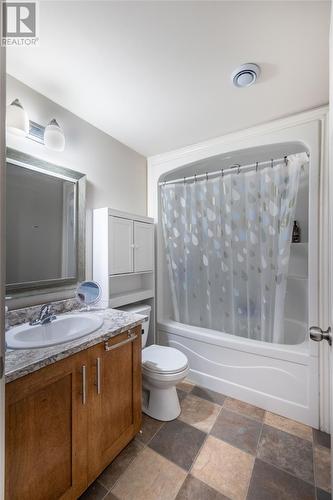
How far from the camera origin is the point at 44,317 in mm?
1322

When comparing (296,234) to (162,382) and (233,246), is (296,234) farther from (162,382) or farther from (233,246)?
(162,382)

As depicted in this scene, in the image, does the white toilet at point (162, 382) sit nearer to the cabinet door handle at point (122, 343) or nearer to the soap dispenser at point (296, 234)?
the cabinet door handle at point (122, 343)

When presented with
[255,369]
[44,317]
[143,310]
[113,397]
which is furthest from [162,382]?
[44,317]

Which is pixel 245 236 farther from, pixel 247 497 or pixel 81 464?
pixel 81 464

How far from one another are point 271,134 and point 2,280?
210 cm

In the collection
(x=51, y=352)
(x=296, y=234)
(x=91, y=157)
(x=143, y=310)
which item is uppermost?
(x=91, y=157)

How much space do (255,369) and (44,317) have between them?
1662mm

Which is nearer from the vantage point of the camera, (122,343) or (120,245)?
(122,343)

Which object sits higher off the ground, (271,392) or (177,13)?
(177,13)

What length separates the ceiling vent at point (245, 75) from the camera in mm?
1296

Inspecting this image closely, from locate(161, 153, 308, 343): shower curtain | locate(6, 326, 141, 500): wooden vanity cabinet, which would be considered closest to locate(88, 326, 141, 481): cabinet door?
locate(6, 326, 141, 500): wooden vanity cabinet

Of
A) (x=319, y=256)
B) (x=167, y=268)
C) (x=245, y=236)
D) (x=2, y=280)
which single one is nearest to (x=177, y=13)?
(x=2, y=280)

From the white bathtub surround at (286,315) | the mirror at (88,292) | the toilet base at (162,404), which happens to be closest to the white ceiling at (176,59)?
the white bathtub surround at (286,315)

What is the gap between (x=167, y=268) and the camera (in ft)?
8.24
